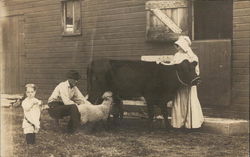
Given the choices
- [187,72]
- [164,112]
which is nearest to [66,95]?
[164,112]

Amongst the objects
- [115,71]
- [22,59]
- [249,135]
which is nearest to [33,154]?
[115,71]

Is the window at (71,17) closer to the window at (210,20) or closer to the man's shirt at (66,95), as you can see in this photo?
the window at (210,20)

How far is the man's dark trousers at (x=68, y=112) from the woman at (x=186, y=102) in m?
1.81

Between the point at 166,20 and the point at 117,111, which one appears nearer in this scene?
the point at 117,111

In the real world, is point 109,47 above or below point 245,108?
above

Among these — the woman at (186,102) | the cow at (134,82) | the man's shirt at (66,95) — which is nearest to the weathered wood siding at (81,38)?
the cow at (134,82)

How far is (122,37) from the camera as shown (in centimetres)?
1044

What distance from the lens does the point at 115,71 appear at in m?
8.39

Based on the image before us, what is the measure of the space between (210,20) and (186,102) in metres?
2.22

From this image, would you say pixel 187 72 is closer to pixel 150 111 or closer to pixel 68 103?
pixel 150 111

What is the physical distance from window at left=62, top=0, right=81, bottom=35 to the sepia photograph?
0.04 meters

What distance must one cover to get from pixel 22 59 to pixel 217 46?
651 cm

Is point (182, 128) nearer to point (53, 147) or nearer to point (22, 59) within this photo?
point (53, 147)

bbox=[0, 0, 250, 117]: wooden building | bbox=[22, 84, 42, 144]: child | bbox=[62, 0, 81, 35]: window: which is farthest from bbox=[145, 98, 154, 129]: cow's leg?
bbox=[62, 0, 81, 35]: window
